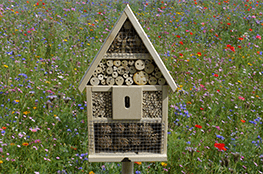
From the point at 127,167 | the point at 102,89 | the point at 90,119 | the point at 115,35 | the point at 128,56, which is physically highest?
the point at 115,35

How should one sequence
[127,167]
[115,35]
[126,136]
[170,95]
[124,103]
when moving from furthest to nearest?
[170,95] < [127,167] < [126,136] < [124,103] < [115,35]

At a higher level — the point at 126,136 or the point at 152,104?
the point at 152,104

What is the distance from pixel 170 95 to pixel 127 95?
2115 mm

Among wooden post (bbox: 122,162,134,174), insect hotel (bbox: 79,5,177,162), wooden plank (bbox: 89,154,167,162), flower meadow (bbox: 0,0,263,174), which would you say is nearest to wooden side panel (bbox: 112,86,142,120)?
insect hotel (bbox: 79,5,177,162)

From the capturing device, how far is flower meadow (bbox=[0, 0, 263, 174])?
10.1 ft

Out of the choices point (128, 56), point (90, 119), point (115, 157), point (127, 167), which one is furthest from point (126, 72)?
point (127, 167)

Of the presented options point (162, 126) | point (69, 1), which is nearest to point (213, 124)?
point (162, 126)

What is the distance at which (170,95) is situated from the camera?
13.6 feet

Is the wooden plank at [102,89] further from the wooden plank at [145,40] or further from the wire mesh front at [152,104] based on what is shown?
the wooden plank at [145,40]

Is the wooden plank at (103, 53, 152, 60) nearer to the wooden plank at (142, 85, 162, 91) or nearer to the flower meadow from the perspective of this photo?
the wooden plank at (142, 85, 162, 91)

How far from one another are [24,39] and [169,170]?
368 centimetres

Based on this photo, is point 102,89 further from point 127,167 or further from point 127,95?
point 127,167

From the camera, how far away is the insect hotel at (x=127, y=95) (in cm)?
206

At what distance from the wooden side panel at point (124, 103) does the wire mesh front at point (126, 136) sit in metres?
0.08
